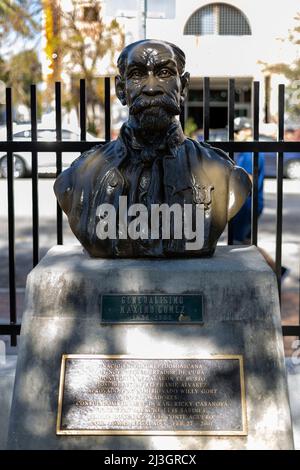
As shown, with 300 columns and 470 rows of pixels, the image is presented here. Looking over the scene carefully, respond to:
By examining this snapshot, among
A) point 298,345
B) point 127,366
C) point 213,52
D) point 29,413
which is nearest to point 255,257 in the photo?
point 127,366

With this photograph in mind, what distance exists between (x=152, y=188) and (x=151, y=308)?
0.71m

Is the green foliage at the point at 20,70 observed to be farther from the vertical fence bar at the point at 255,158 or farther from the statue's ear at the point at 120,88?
the statue's ear at the point at 120,88

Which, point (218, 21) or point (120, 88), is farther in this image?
point (218, 21)

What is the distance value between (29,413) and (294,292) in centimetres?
486

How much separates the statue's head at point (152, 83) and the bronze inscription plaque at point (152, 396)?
127 cm

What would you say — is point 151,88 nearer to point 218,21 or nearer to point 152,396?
point 152,396

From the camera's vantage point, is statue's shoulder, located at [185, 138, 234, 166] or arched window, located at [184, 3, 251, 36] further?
arched window, located at [184, 3, 251, 36]

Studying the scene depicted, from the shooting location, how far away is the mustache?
3.59 metres

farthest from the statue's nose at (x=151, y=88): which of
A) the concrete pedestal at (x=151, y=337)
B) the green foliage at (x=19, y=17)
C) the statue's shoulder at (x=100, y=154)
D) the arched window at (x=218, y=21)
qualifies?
the arched window at (x=218, y=21)

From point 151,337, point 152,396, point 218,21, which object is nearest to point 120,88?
point 151,337

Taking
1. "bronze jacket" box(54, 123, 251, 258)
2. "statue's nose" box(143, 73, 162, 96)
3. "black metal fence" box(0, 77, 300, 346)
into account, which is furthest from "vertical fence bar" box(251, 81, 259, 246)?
"statue's nose" box(143, 73, 162, 96)

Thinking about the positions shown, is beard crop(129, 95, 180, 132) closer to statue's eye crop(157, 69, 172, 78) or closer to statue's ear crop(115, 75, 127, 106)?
statue's eye crop(157, 69, 172, 78)

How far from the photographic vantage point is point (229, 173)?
391 centimetres

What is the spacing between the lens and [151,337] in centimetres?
339
